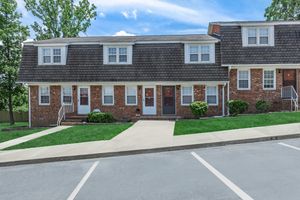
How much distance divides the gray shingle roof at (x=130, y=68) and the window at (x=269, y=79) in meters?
2.71

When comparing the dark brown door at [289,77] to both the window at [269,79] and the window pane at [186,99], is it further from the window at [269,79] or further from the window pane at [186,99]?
the window pane at [186,99]

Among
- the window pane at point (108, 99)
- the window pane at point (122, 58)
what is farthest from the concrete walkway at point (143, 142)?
the window pane at point (122, 58)

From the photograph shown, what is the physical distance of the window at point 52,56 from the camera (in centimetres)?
2611

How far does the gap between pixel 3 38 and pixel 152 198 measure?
1127 inches

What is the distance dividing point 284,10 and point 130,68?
2425 cm

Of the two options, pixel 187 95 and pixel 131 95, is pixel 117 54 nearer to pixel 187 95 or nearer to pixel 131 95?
pixel 131 95

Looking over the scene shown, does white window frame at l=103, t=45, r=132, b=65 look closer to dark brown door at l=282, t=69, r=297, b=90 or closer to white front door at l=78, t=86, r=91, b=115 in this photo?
white front door at l=78, t=86, r=91, b=115

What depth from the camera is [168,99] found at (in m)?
25.2

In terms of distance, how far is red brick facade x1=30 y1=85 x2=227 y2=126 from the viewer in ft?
81.2

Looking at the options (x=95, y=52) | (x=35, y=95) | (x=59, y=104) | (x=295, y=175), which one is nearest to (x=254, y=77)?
(x=95, y=52)

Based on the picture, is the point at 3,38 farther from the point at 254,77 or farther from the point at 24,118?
the point at 254,77

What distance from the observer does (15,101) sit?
133 ft

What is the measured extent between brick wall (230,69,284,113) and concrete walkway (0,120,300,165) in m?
8.46

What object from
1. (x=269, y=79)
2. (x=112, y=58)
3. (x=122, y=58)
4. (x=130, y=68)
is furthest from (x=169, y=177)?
(x=112, y=58)
